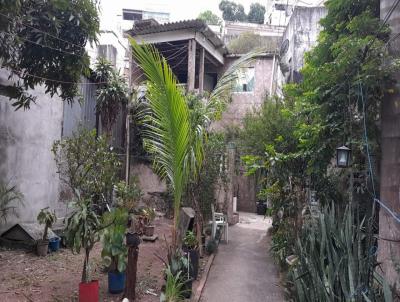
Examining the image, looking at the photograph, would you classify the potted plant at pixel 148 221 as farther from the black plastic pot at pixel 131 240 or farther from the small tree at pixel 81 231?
the small tree at pixel 81 231

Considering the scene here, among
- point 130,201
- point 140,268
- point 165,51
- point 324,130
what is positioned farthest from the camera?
point 165,51

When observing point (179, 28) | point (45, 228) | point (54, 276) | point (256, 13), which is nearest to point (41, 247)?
point (45, 228)

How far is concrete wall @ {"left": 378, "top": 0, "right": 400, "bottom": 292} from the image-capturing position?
380cm

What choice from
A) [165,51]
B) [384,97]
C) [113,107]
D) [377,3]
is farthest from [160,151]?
[165,51]

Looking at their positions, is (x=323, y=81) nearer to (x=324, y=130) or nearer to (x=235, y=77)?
(x=324, y=130)

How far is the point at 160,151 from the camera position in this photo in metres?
5.09

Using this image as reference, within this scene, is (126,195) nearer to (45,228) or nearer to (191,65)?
(45,228)

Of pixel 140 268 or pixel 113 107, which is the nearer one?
pixel 140 268

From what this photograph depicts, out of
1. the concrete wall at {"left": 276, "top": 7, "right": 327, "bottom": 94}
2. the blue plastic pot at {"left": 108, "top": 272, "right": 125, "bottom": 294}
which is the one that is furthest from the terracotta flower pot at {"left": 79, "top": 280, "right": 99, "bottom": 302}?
the concrete wall at {"left": 276, "top": 7, "right": 327, "bottom": 94}

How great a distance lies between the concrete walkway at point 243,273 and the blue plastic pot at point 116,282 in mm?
1211

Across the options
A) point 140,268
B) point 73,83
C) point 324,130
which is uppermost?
point 73,83

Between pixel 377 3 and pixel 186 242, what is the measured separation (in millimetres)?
4684

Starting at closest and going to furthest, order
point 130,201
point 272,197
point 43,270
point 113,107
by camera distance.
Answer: point 43,270 < point 272,197 < point 130,201 < point 113,107

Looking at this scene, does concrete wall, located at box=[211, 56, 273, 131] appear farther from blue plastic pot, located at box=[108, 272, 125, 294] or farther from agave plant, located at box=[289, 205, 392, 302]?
agave plant, located at box=[289, 205, 392, 302]
